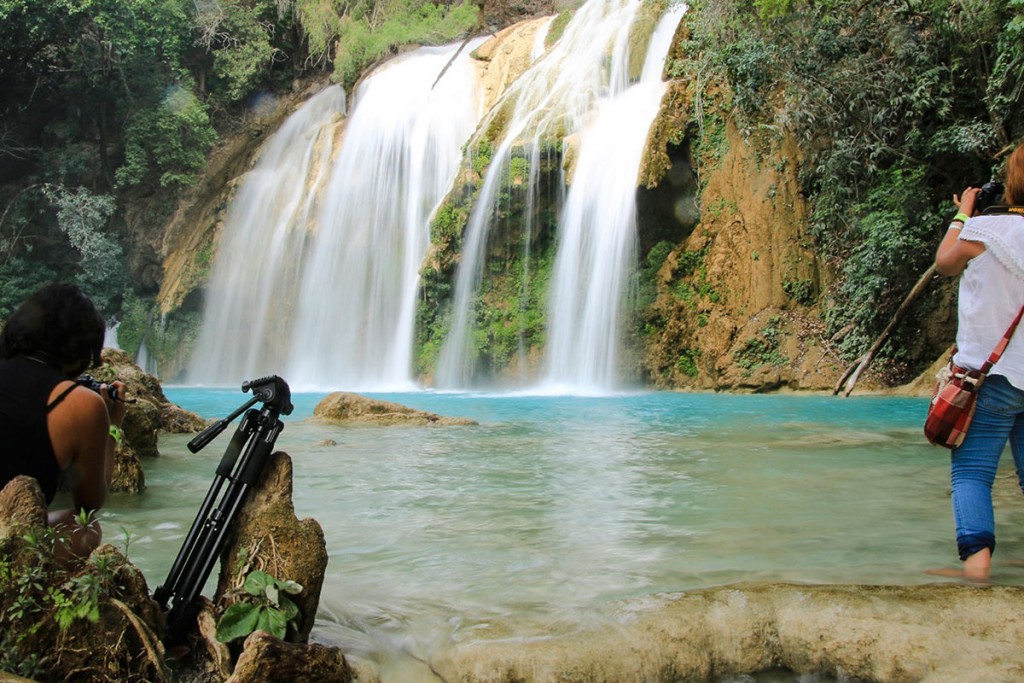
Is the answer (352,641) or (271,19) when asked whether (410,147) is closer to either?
(271,19)

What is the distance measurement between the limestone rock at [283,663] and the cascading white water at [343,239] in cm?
1849

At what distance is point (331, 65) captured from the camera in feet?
102

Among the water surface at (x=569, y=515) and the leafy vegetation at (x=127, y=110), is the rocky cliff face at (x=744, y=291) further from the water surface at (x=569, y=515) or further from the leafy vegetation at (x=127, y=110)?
the leafy vegetation at (x=127, y=110)

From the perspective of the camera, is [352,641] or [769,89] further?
[769,89]

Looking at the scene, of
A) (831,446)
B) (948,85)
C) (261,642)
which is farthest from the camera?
(948,85)

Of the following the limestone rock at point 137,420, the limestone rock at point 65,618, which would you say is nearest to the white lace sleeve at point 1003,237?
the limestone rock at point 65,618

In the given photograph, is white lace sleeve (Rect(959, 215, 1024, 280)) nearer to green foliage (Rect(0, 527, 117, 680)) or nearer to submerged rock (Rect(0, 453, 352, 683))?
submerged rock (Rect(0, 453, 352, 683))

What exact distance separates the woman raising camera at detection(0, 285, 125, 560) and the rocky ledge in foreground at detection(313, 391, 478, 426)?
770 cm

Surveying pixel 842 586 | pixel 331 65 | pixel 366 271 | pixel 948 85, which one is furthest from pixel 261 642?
pixel 331 65

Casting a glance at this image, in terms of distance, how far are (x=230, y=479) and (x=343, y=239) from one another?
21216 millimetres

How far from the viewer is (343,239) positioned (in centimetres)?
2361

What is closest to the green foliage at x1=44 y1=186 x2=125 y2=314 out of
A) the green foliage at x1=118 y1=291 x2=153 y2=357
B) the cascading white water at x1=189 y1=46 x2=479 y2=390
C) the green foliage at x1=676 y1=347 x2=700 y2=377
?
the green foliage at x1=118 y1=291 x2=153 y2=357

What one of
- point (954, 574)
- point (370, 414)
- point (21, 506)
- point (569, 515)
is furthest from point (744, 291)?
point (21, 506)

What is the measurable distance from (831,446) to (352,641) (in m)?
6.29
